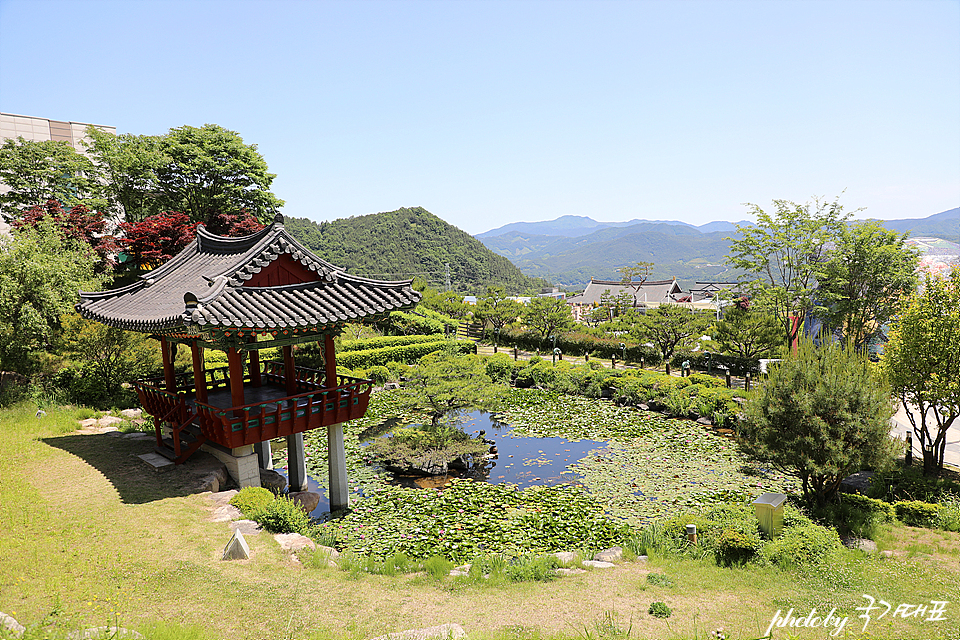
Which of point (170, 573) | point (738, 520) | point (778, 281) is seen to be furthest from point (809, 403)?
point (778, 281)

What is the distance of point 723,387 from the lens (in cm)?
1966

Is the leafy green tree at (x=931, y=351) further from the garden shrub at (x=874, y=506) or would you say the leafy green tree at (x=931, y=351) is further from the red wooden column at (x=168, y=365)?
the red wooden column at (x=168, y=365)

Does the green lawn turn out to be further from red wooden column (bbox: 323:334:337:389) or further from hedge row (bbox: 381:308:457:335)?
hedge row (bbox: 381:308:457:335)

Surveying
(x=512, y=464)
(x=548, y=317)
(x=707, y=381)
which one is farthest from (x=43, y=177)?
(x=707, y=381)

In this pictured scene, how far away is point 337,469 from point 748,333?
20.3 metres

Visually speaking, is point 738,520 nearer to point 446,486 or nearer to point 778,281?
point 446,486

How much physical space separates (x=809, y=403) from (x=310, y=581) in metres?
9.19

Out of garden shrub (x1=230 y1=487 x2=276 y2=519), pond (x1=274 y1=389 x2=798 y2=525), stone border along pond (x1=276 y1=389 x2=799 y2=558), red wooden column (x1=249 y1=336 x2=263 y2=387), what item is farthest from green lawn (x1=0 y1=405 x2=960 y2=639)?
red wooden column (x1=249 y1=336 x2=263 y2=387)

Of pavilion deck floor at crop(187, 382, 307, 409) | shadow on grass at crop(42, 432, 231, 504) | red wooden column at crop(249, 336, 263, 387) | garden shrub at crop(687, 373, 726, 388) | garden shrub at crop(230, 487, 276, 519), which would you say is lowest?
garden shrub at crop(687, 373, 726, 388)

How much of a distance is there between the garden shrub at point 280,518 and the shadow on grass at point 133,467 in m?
1.65

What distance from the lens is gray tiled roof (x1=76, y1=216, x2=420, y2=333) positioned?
8438 mm

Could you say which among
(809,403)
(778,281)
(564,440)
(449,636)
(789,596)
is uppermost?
(778,281)

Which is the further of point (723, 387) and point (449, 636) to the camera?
point (723, 387)

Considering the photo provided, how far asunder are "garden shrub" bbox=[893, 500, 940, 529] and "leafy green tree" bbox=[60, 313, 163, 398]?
18.2 m
